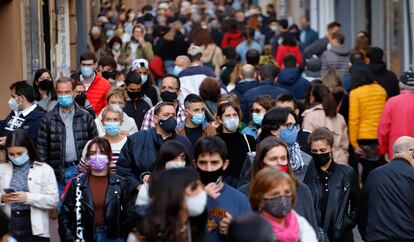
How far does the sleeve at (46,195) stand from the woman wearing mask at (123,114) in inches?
83.7

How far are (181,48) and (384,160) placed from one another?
782 cm

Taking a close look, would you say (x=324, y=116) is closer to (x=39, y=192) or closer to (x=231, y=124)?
(x=231, y=124)

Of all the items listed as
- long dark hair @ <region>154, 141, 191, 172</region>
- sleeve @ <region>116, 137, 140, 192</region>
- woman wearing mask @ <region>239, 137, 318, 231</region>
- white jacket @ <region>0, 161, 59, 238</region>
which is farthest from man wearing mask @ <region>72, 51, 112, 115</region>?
woman wearing mask @ <region>239, 137, 318, 231</region>

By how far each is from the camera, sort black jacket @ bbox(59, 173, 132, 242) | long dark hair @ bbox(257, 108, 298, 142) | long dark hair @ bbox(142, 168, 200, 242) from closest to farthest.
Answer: long dark hair @ bbox(142, 168, 200, 242) < black jacket @ bbox(59, 173, 132, 242) < long dark hair @ bbox(257, 108, 298, 142)

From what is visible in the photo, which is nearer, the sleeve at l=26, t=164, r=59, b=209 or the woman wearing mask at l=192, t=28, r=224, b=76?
the sleeve at l=26, t=164, r=59, b=209

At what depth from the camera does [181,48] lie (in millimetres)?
23297

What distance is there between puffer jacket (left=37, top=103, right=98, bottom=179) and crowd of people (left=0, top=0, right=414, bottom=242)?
0.01m

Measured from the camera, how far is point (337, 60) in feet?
66.6

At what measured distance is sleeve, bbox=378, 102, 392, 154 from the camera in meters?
14.8

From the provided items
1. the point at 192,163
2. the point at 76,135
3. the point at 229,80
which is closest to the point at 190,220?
the point at 192,163

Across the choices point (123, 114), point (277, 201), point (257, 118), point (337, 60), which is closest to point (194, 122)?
point (257, 118)

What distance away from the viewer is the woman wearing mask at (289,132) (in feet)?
34.6

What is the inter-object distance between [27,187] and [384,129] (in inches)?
225

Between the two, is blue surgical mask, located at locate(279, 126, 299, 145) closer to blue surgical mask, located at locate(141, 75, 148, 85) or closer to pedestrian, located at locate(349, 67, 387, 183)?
blue surgical mask, located at locate(141, 75, 148, 85)
